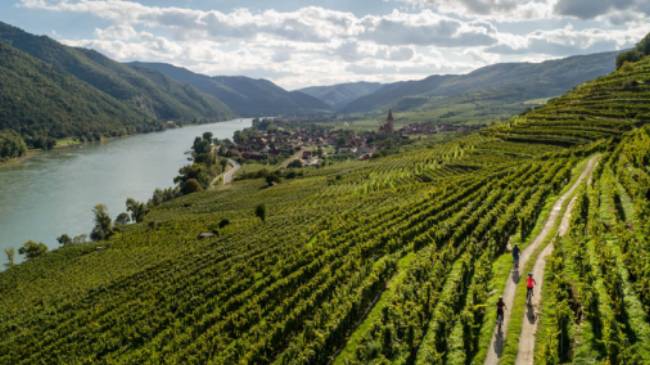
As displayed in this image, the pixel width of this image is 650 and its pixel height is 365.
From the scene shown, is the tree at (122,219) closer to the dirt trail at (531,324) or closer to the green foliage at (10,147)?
the green foliage at (10,147)

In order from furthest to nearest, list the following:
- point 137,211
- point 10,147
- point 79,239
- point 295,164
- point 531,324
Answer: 1. point 295,164
2. point 10,147
3. point 137,211
4. point 79,239
5. point 531,324

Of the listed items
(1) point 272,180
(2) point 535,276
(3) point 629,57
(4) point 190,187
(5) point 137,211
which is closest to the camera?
(2) point 535,276

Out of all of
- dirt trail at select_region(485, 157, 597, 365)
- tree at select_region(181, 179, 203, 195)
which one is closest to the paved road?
tree at select_region(181, 179, 203, 195)

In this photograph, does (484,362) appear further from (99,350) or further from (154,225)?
(154,225)

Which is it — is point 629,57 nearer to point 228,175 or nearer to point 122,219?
point 228,175

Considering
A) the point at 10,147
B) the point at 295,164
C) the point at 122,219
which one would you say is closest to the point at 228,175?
the point at 295,164

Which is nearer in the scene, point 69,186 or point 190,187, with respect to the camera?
point 69,186

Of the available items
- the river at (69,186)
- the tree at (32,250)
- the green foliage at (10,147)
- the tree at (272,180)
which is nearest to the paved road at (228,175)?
the river at (69,186)

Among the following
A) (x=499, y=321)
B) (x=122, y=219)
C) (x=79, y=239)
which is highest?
(x=499, y=321)
